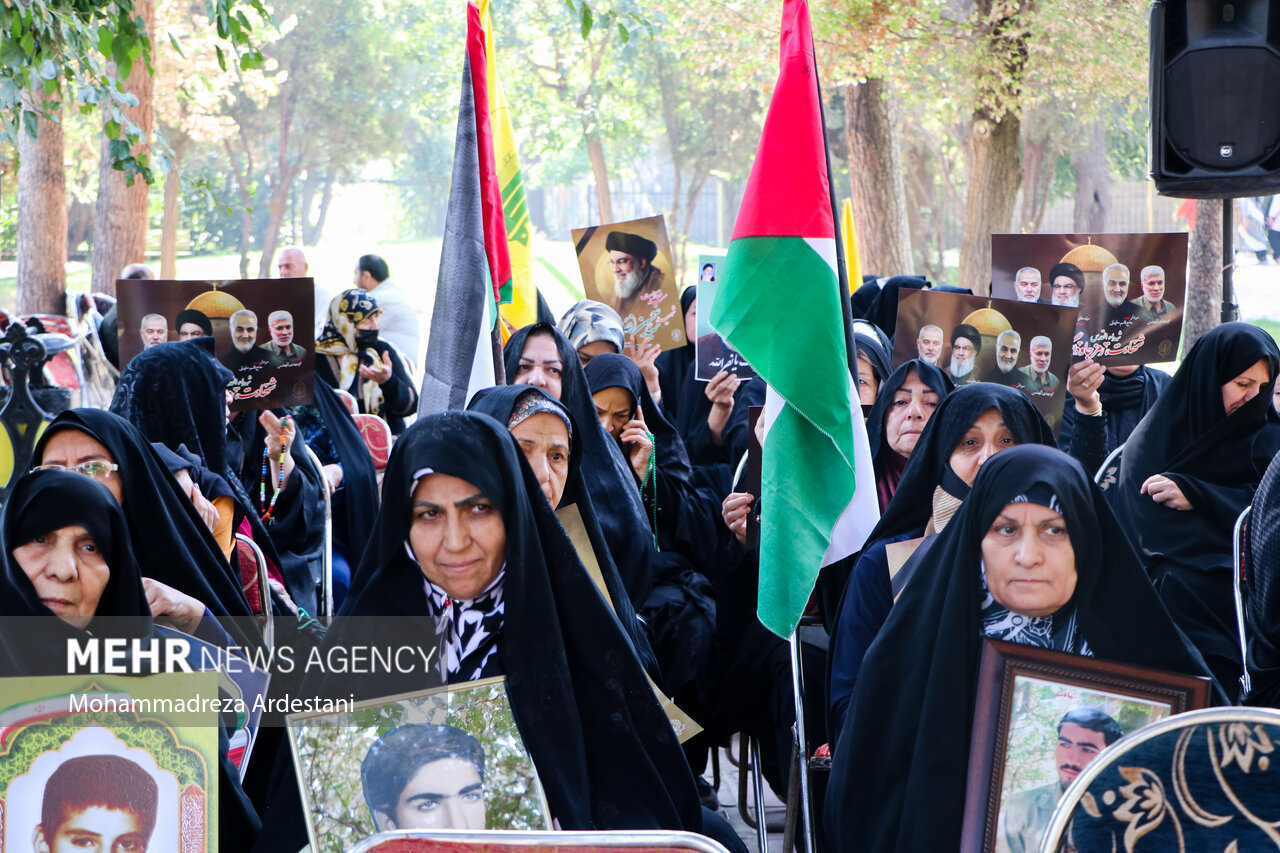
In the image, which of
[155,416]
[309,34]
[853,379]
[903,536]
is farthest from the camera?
[309,34]

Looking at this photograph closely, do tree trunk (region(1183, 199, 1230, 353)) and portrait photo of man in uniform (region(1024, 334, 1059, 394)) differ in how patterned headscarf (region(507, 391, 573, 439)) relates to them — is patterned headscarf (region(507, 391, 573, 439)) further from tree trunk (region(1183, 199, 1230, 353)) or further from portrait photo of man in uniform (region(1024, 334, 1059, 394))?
tree trunk (region(1183, 199, 1230, 353))

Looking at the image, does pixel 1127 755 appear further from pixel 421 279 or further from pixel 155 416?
A: pixel 421 279

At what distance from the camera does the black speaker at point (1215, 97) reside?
4699 millimetres

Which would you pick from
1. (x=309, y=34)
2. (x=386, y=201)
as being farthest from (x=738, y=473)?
(x=386, y=201)

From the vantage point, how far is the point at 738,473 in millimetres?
4570

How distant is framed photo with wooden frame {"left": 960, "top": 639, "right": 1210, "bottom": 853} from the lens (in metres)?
2.26

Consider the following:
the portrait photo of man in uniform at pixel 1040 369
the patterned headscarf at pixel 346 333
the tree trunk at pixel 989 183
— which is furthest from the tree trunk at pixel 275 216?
the portrait photo of man in uniform at pixel 1040 369

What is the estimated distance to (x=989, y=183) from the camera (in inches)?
509

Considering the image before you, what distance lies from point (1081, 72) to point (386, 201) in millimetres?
41042

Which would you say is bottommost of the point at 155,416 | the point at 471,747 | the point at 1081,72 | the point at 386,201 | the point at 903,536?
the point at 471,747

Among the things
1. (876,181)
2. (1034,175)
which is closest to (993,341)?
(876,181)

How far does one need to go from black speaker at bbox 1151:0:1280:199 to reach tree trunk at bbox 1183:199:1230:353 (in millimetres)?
6392

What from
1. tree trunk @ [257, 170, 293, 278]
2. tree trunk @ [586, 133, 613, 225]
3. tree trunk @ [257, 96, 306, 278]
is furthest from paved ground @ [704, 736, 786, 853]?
tree trunk @ [257, 170, 293, 278]

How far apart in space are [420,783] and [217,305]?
2985 mm
